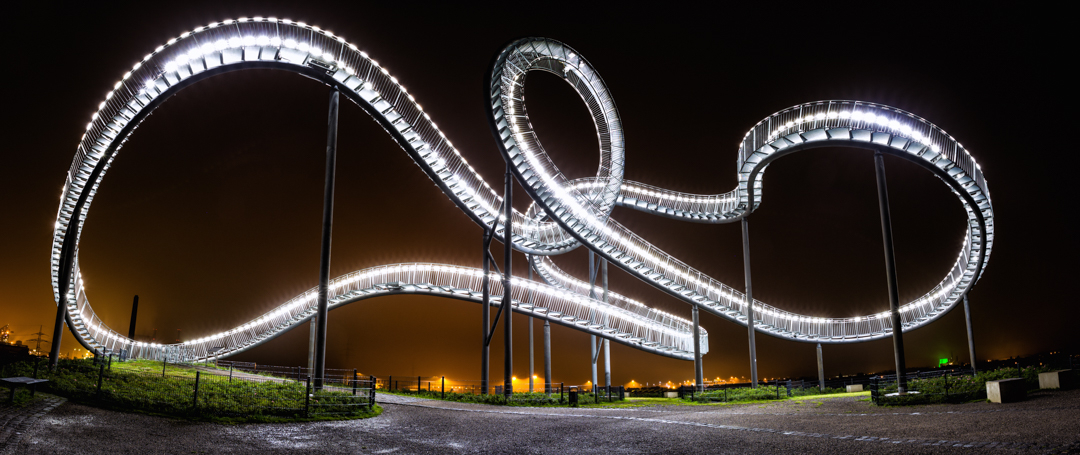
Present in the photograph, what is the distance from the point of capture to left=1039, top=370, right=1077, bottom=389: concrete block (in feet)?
50.4

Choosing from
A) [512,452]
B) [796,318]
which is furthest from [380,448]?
[796,318]

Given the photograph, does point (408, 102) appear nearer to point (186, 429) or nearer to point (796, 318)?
point (186, 429)

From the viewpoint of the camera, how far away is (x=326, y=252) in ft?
59.7

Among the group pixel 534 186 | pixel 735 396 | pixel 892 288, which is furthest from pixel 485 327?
pixel 892 288

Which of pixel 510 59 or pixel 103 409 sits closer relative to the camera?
pixel 103 409

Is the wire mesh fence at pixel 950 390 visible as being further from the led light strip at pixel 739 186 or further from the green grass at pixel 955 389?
the led light strip at pixel 739 186

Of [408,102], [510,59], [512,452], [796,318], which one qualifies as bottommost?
[512,452]

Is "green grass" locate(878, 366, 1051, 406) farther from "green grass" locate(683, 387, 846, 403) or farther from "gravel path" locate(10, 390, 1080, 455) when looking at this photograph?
"green grass" locate(683, 387, 846, 403)

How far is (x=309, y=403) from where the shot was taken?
13977 mm

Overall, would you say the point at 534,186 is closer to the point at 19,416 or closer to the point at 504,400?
the point at 504,400

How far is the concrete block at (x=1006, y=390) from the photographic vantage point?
554 inches

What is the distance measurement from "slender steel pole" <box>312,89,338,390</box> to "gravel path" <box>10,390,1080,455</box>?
3.49 m

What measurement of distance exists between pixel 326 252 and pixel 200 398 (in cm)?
564

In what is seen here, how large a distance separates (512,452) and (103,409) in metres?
9.37
